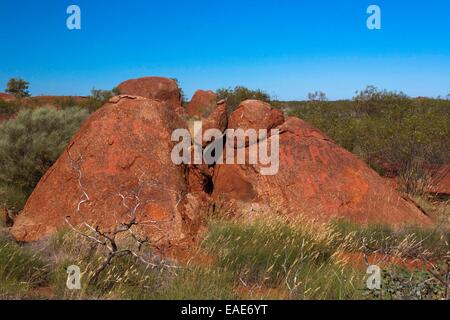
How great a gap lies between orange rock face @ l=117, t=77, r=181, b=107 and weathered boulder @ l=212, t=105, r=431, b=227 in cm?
2115

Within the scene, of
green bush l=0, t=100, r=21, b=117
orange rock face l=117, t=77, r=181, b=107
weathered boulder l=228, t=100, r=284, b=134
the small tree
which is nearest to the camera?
weathered boulder l=228, t=100, r=284, b=134

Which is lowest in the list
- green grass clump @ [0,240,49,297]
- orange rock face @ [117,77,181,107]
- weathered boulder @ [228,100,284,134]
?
green grass clump @ [0,240,49,297]

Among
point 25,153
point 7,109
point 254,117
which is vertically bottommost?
point 25,153

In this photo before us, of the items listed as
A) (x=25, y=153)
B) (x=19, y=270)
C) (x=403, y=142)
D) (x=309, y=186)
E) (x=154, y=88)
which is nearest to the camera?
(x=19, y=270)

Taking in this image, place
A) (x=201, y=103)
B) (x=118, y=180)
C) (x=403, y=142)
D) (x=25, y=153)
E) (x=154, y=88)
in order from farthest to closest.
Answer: (x=201, y=103) < (x=154, y=88) < (x=403, y=142) < (x=25, y=153) < (x=118, y=180)

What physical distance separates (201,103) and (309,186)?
2506cm

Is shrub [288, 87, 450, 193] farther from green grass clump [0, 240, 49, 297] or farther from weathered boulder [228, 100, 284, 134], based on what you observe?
green grass clump [0, 240, 49, 297]

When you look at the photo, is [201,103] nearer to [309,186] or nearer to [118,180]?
[309,186]

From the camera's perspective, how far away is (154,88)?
29.0m

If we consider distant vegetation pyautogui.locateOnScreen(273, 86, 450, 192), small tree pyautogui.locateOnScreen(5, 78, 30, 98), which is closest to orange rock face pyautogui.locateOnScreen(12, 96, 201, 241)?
distant vegetation pyautogui.locateOnScreen(273, 86, 450, 192)

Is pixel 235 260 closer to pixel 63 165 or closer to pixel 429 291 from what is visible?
pixel 429 291

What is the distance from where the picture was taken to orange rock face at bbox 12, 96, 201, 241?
6.55m

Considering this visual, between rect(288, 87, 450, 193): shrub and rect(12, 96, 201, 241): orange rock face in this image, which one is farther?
rect(288, 87, 450, 193): shrub

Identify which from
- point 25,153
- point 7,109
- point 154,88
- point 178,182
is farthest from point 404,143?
point 7,109
